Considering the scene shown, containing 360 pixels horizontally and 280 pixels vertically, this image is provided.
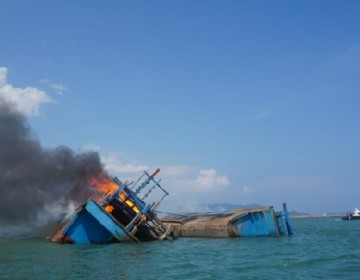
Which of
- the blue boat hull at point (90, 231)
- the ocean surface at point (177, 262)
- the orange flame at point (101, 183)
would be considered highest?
the orange flame at point (101, 183)

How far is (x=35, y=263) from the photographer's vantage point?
20.1 metres

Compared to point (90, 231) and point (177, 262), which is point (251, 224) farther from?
point (177, 262)

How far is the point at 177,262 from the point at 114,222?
861 centimetres

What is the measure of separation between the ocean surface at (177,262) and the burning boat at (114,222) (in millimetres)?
1215

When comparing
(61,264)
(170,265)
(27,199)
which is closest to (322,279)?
(170,265)

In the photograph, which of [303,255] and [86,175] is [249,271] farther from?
[86,175]

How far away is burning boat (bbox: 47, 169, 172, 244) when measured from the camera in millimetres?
27953

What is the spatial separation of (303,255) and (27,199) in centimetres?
2651

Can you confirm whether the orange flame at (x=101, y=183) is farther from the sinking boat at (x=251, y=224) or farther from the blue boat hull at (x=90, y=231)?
the blue boat hull at (x=90, y=231)

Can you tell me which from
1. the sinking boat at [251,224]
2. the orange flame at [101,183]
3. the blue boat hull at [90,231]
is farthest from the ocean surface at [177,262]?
the orange flame at [101,183]

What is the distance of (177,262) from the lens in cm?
2064

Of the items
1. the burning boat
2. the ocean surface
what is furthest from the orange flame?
the ocean surface

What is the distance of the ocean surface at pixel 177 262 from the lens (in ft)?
56.3

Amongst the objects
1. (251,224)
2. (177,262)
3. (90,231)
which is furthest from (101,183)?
(177,262)
